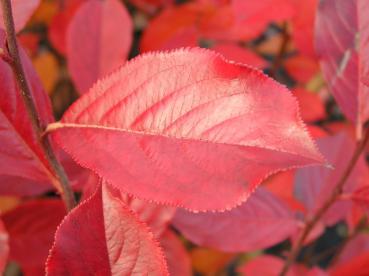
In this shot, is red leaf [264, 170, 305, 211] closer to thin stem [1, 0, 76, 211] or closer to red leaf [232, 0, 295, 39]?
red leaf [232, 0, 295, 39]

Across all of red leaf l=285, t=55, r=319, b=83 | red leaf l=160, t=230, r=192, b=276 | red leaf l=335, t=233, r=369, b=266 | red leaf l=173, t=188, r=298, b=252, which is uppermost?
red leaf l=285, t=55, r=319, b=83

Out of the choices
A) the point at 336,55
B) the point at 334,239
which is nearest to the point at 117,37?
the point at 336,55

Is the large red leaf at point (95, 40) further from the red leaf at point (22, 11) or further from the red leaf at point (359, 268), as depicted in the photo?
the red leaf at point (359, 268)

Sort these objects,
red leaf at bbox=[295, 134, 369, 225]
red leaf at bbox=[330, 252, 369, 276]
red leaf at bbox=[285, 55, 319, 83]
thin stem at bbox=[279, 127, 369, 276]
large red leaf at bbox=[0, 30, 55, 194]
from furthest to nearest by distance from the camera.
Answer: red leaf at bbox=[285, 55, 319, 83] < red leaf at bbox=[295, 134, 369, 225] < red leaf at bbox=[330, 252, 369, 276] < thin stem at bbox=[279, 127, 369, 276] < large red leaf at bbox=[0, 30, 55, 194]


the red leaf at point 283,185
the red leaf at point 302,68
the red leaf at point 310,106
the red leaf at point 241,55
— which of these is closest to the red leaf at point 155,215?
the red leaf at point 283,185

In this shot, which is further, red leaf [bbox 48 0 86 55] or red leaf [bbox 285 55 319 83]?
red leaf [bbox 285 55 319 83]

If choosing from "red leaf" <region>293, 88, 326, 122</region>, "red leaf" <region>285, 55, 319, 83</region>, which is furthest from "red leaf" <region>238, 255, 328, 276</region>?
"red leaf" <region>285, 55, 319, 83</region>
